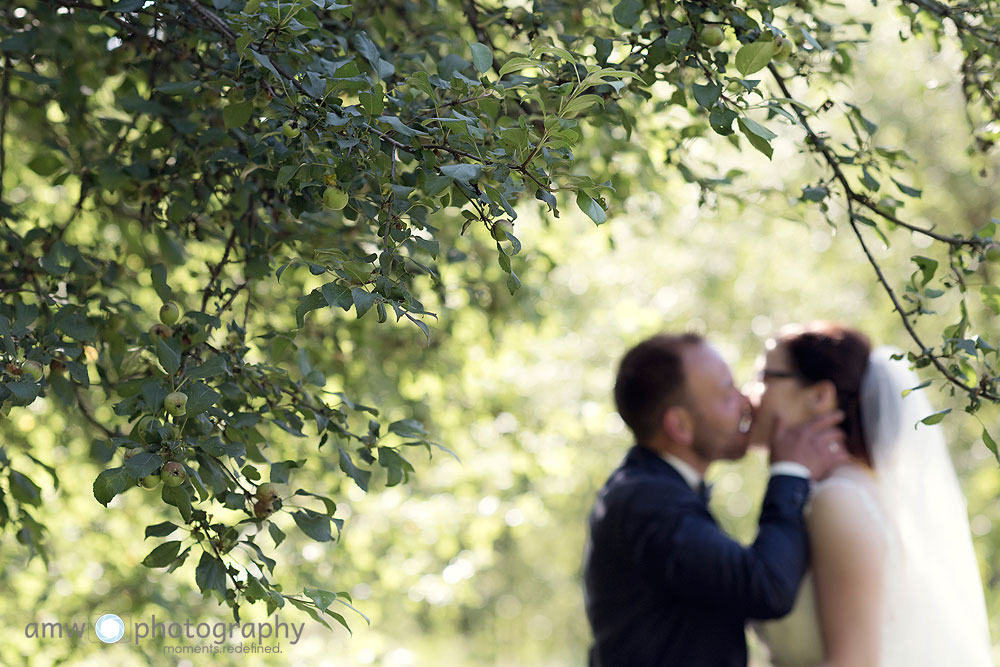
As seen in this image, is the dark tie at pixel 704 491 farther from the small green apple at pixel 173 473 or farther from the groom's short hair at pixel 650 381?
the small green apple at pixel 173 473

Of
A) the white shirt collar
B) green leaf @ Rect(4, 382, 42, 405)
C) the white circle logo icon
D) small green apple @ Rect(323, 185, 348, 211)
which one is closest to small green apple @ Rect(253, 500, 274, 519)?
green leaf @ Rect(4, 382, 42, 405)

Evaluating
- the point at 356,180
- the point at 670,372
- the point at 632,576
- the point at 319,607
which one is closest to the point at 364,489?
the point at 319,607

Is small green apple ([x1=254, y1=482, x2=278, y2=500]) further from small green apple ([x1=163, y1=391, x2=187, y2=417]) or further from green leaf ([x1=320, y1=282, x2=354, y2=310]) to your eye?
green leaf ([x1=320, y1=282, x2=354, y2=310])

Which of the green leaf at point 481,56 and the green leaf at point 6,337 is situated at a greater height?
the green leaf at point 481,56

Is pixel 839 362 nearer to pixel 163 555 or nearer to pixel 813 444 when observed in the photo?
pixel 813 444

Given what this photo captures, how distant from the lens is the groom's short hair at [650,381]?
291cm

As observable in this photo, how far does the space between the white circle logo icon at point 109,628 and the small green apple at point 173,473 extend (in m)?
2.47

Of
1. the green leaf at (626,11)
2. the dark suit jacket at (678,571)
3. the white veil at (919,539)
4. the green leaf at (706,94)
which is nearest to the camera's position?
the green leaf at (706,94)

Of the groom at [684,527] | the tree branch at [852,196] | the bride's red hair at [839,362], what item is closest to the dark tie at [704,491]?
the groom at [684,527]

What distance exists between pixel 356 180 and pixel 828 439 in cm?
211

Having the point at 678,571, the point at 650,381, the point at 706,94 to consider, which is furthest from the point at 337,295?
the point at 650,381

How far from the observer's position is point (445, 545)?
4.12 meters

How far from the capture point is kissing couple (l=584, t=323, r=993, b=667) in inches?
98.7

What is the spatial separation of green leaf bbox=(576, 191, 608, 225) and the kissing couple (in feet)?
4.86
